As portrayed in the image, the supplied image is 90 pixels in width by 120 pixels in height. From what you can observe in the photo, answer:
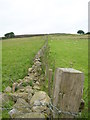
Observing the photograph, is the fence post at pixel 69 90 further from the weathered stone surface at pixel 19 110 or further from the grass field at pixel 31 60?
the grass field at pixel 31 60

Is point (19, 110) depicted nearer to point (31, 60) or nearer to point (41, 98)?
point (41, 98)

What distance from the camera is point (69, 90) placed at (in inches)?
117

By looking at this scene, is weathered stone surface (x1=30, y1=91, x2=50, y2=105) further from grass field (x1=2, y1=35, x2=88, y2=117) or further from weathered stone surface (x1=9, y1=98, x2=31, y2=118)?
grass field (x1=2, y1=35, x2=88, y2=117)

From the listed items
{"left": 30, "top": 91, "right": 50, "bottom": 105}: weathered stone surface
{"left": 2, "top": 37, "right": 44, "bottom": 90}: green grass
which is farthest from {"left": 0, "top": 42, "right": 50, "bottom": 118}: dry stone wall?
{"left": 2, "top": 37, "right": 44, "bottom": 90}: green grass

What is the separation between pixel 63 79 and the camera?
115 inches

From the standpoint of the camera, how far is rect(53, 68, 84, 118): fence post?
9.58ft


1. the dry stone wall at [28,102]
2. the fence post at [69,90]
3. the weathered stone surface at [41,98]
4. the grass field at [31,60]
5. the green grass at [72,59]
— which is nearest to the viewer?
the fence post at [69,90]

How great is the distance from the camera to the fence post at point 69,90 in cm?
292

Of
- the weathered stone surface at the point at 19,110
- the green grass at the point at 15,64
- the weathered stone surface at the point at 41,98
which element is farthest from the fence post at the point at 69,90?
the green grass at the point at 15,64

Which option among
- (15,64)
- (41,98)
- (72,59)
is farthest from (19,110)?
(72,59)

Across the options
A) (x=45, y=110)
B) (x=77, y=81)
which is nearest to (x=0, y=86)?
(x=45, y=110)

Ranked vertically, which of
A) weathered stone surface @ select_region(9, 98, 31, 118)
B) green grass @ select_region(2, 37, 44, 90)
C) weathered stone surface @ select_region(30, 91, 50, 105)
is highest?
green grass @ select_region(2, 37, 44, 90)

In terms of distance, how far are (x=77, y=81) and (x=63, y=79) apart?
0.58 feet

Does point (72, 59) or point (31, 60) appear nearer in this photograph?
point (31, 60)
